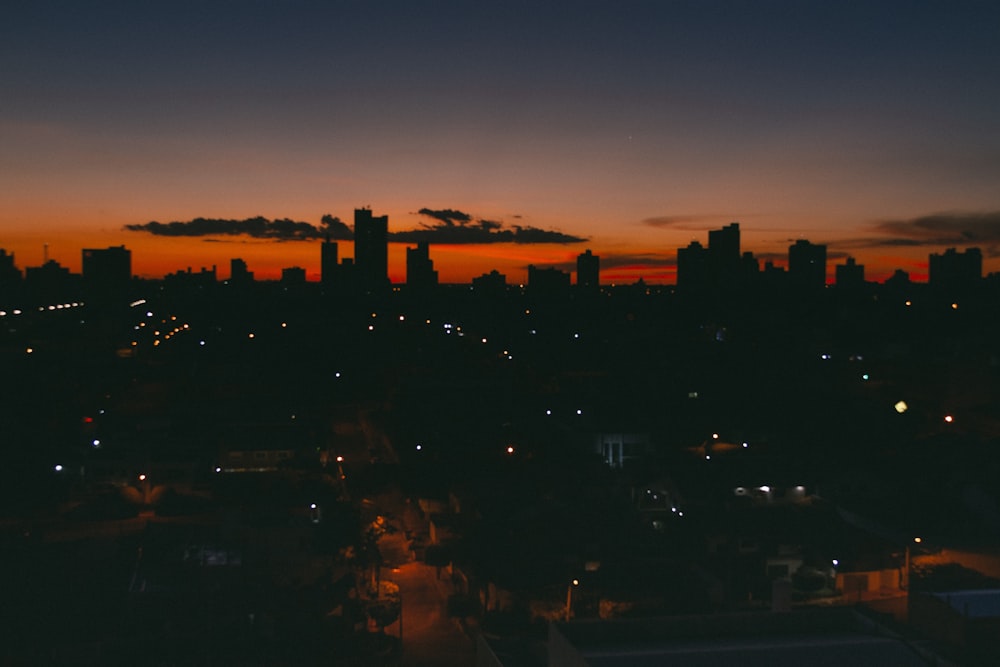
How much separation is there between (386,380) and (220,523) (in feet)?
28.7

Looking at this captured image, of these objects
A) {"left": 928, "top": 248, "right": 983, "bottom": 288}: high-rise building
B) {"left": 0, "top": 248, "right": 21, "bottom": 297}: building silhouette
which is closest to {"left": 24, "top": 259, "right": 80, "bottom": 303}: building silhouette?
{"left": 0, "top": 248, "right": 21, "bottom": 297}: building silhouette

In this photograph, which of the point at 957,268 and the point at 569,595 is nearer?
the point at 569,595

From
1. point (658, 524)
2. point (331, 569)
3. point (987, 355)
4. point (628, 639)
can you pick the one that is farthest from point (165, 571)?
point (987, 355)

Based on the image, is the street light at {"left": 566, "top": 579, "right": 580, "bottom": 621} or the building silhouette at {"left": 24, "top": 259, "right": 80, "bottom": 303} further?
the building silhouette at {"left": 24, "top": 259, "right": 80, "bottom": 303}

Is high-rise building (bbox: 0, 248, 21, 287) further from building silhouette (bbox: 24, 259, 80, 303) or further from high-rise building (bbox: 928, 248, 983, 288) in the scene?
high-rise building (bbox: 928, 248, 983, 288)

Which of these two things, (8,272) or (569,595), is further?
(8,272)

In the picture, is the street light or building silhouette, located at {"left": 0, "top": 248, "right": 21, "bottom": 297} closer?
the street light

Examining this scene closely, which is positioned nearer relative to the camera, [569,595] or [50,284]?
[569,595]

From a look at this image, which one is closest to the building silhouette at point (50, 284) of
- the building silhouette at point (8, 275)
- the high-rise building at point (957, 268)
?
the building silhouette at point (8, 275)

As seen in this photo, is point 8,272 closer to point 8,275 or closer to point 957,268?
point 8,275

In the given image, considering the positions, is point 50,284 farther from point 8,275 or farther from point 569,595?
point 569,595

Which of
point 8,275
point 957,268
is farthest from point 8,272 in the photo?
point 957,268

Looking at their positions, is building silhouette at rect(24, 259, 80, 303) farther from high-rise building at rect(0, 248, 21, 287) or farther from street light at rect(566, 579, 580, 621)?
street light at rect(566, 579, 580, 621)

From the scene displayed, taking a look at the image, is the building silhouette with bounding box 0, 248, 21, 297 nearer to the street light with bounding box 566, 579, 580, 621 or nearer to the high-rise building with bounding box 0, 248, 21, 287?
the high-rise building with bounding box 0, 248, 21, 287
